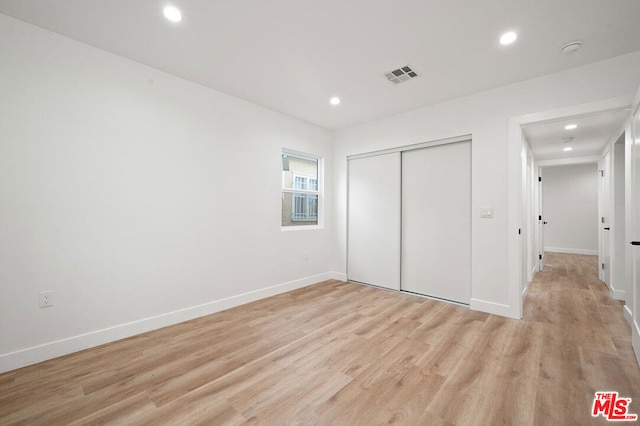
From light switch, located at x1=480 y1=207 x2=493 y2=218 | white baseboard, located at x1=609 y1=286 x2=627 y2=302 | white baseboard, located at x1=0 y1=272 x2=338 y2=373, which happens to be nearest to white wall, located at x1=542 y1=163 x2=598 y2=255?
white baseboard, located at x1=609 y1=286 x2=627 y2=302

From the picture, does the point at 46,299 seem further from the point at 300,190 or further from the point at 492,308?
the point at 492,308

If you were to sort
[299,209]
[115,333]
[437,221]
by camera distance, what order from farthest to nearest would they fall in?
[299,209] < [437,221] < [115,333]

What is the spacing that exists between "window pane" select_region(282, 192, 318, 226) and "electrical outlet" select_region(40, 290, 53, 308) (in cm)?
265

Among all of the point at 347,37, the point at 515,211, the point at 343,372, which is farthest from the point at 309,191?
the point at 343,372

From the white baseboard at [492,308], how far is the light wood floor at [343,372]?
4.2 inches

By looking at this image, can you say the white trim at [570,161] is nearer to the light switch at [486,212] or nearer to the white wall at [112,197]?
the light switch at [486,212]

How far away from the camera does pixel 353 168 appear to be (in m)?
4.61

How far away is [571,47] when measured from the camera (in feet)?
7.53

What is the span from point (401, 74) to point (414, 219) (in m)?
1.97

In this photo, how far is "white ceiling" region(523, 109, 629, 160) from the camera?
11.1 feet

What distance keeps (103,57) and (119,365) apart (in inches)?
105

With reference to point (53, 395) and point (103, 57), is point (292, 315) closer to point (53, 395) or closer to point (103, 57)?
point (53, 395)

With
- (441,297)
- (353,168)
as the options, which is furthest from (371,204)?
(441,297)

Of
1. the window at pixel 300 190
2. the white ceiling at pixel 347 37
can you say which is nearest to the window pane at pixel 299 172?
the window at pixel 300 190
